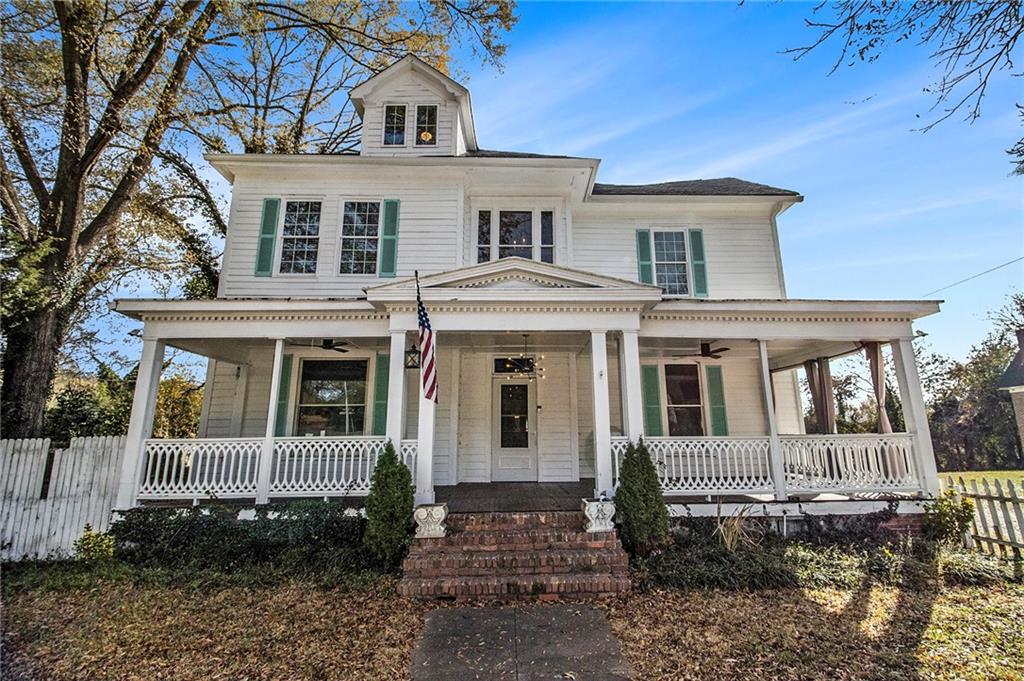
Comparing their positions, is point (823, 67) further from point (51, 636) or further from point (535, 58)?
point (51, 636)

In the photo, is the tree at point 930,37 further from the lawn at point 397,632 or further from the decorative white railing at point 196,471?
the decorative white railing at point 196,471

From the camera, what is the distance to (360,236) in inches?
383

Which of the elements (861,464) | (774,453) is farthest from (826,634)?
(861,464)

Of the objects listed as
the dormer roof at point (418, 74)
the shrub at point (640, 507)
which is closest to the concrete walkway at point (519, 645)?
the shrub at point (640, 507)

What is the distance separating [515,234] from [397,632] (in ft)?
25.6

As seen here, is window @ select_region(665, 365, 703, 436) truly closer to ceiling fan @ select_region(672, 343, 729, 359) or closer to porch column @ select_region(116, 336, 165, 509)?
ceiling fan @ select_region(672, 343, 729, 359)

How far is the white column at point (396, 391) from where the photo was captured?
23.2ft

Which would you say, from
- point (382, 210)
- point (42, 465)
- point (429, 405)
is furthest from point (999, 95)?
point (42, 465)

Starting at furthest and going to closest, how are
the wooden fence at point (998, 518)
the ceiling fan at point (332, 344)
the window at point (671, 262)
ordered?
1. the window at point (671, 262)
2. the ceiling fan at point (332, 344)
3. the wooden fence at point (998, 518)

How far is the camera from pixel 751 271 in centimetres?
1037

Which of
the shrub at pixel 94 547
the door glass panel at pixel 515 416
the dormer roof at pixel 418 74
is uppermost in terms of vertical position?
the dormer roof at pixel 418 74

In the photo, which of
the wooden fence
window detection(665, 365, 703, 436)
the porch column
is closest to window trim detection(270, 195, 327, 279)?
the porch column

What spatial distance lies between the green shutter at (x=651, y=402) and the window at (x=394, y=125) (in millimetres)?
7774

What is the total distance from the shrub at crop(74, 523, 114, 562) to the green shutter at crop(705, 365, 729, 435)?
11.0 m
